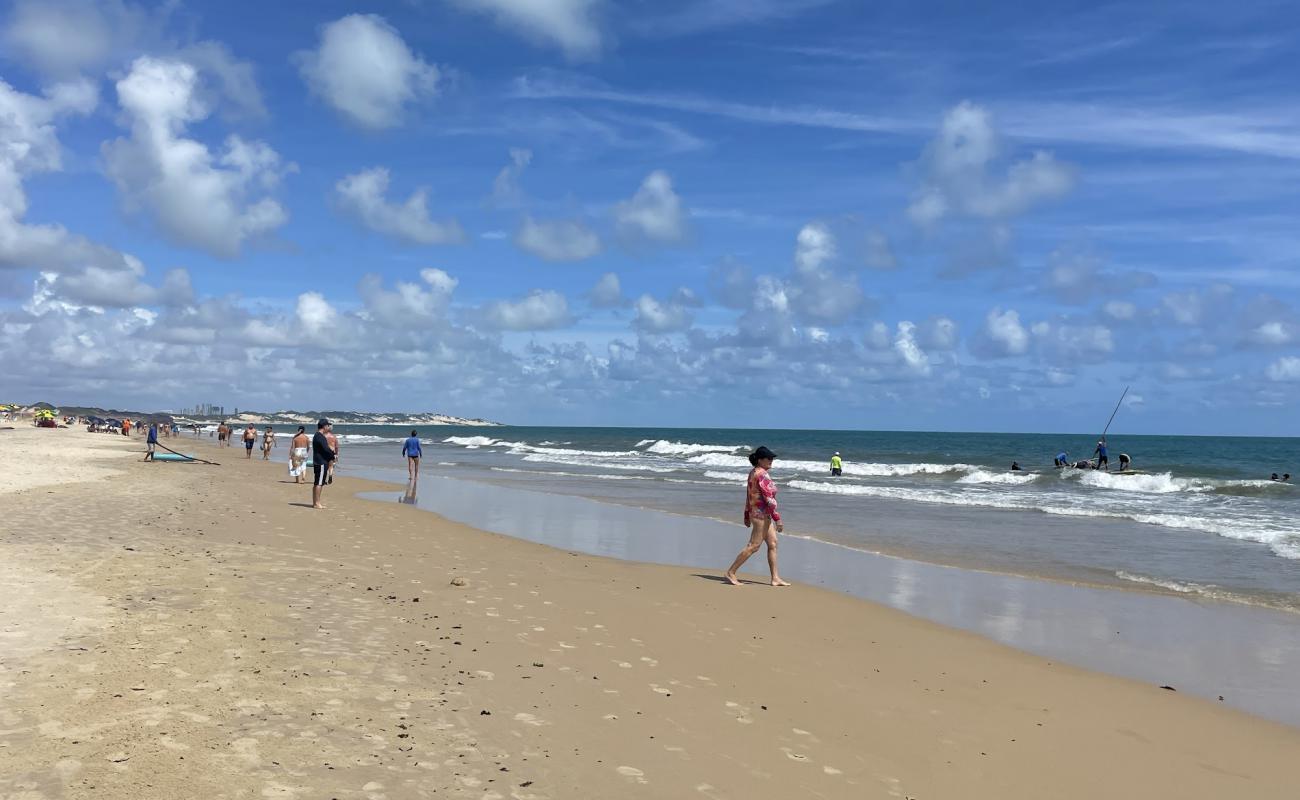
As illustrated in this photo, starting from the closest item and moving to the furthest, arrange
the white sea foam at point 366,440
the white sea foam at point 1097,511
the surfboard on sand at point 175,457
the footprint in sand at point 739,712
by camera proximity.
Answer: the footprint in sand at point 739,712 < the white sea foam at point 1097,511 < the surfboard on sand at point 175,457 < the white sea foam at point 366,440

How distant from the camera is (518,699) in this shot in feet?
20.4

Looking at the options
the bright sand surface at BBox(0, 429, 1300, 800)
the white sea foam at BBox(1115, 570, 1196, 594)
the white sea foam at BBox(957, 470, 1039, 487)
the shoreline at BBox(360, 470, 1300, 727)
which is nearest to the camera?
the bright sand surface at BBox(0, 429, 1300, 800)

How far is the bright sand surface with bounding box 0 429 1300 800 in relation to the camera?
16.0 ft

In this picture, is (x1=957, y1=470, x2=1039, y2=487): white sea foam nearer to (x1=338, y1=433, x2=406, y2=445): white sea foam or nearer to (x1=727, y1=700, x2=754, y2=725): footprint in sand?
(x1=727, y1=700, x2=754, y2=725): footprint in sand

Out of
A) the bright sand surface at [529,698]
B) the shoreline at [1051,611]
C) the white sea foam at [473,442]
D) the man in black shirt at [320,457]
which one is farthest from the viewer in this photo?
the white sea foam at [473,442]

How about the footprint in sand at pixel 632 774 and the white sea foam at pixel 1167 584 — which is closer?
the footprint in sand at pixel 632 774

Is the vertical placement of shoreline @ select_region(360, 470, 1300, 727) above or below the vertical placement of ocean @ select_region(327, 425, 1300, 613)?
below

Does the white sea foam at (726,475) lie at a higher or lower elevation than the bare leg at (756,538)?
lower

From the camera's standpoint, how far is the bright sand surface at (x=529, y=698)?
4867mm

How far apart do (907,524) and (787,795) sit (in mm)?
17301

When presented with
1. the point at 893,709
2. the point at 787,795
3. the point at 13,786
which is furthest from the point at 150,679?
the point at 893,709

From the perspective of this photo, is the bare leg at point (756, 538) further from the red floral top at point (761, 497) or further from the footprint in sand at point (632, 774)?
the footprint in sand at point (632, 774)

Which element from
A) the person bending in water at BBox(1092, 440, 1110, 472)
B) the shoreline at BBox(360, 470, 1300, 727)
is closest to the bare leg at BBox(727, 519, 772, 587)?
the shoreline at BBox(360, 470, 1300, 727)

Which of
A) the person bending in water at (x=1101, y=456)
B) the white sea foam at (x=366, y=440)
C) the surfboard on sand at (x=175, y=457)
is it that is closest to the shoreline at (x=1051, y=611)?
the surfboard on sand at (x=175, y=457)
